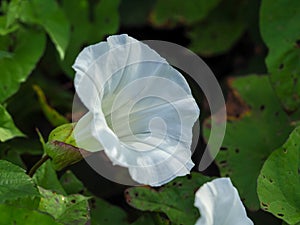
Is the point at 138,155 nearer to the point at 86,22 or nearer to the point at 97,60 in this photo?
the point at 97,60

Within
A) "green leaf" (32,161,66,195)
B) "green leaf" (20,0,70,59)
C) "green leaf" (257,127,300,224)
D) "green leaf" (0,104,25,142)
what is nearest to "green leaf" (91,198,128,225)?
"green leaf" (32,161,66,195)

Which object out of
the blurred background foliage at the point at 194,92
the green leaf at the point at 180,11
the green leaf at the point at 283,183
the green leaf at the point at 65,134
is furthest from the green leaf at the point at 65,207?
the green leaf at the point at 180,11

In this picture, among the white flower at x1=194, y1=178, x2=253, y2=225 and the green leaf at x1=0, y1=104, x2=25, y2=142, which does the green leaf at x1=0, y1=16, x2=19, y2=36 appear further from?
the white flower at x1=194, y1=178, x2=253, y2=225

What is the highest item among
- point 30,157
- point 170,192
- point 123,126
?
point 123,126

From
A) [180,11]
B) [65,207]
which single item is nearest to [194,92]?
[180,11]

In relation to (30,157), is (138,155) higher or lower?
higher

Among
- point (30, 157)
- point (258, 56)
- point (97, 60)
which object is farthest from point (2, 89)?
point (258, 56)

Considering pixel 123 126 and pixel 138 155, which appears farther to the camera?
pixel 123 126
